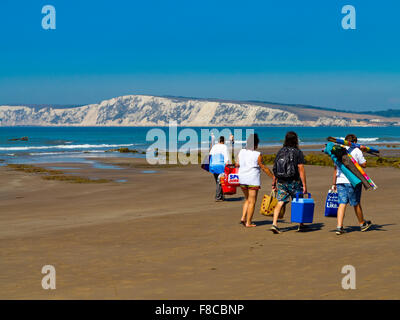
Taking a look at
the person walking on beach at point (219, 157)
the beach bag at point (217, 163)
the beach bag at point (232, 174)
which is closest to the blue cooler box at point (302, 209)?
the beach bag at point (232, 174)

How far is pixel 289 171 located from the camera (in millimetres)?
9844

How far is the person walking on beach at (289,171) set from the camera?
32.3ft

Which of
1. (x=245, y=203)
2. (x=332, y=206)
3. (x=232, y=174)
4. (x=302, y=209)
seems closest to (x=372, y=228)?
(x=332, y=206)

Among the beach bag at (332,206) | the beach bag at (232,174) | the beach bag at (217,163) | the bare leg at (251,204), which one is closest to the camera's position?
the bare leg at (251,204)

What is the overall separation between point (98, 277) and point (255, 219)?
562cm

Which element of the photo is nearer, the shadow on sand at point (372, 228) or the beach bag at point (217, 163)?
the shadow on sand at point (372, 228)

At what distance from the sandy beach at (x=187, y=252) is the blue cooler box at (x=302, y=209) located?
0.30 m

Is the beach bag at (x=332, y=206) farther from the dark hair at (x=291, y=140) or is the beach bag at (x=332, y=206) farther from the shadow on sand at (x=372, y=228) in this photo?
the dark hair at (x=291, y=140)

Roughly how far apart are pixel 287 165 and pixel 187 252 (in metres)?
2.51

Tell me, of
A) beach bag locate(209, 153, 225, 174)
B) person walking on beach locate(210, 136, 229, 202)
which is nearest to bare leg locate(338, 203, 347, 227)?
person walking on beach locate(210, 136, 229, 202)

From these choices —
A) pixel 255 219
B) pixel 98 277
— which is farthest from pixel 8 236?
pixel 255 219

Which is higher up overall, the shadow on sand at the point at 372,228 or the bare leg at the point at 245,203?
the bare leg at the point at 245,203
